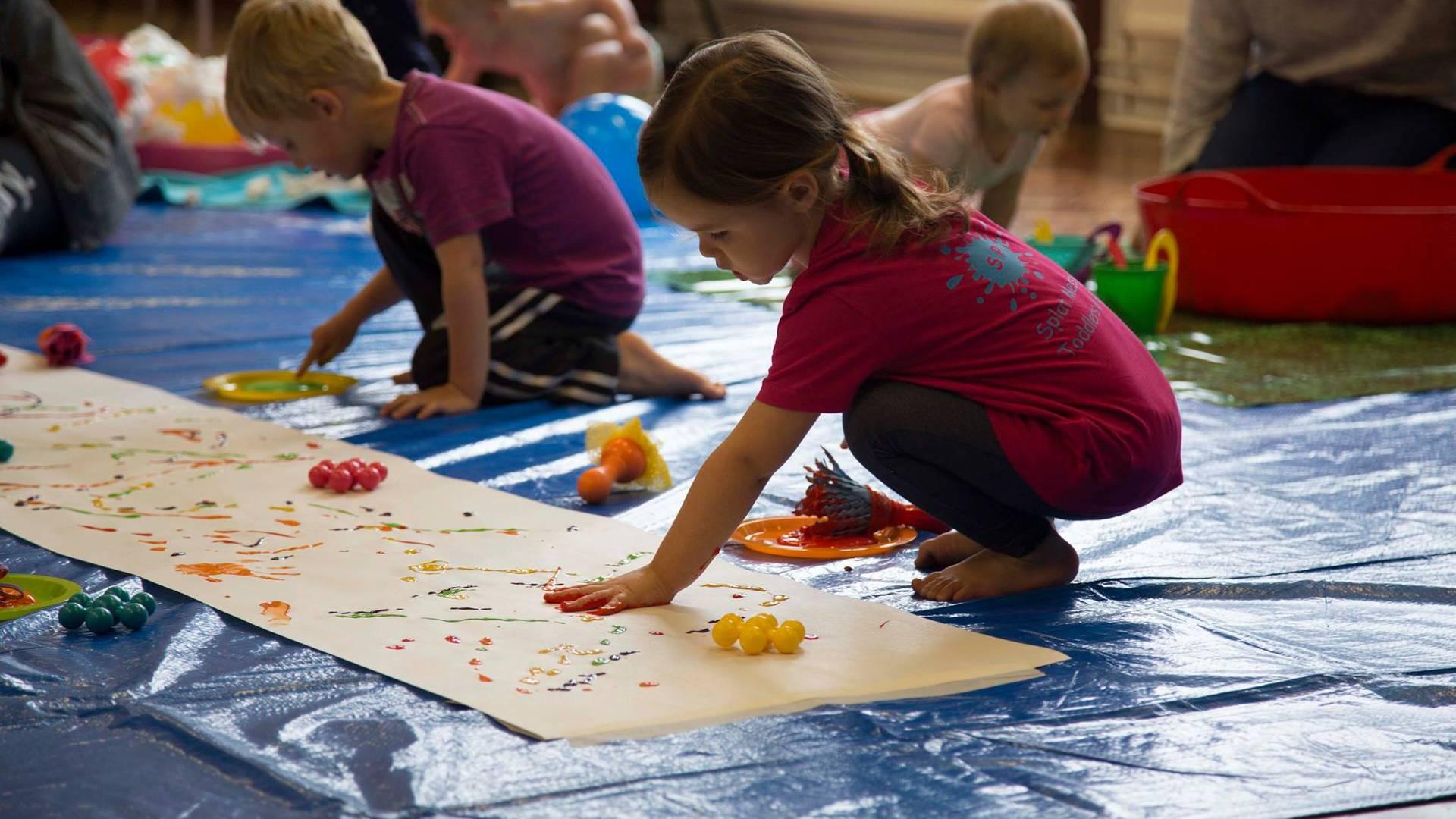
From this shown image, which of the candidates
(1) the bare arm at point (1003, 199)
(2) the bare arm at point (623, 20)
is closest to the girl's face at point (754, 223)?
(1) the bare arm at point (1003, 199)

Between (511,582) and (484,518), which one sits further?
(484,518)

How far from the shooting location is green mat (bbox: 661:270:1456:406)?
2.02m

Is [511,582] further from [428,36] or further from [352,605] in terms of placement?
[428,36]

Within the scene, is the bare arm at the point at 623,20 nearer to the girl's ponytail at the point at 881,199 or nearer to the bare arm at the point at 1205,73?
the bare arm at the point at 1205,73

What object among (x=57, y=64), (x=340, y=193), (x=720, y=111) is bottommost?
(x=340, y=193)

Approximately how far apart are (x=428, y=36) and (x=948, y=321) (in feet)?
14.4

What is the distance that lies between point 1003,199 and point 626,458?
57.3 inches

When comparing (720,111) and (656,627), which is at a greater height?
(720,111)

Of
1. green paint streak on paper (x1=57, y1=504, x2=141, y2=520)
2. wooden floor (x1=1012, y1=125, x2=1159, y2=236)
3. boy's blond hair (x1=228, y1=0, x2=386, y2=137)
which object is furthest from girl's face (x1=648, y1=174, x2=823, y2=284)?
wooden floor (x1=1012, y1=125, x2=1159, y2=236)

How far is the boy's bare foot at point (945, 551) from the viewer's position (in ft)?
4.38

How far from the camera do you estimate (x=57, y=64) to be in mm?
2955

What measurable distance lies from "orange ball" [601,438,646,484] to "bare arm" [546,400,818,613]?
361 mm

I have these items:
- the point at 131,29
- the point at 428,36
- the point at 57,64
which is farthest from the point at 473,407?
the point at 131,29

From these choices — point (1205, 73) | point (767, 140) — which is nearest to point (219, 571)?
point (767, 140)
